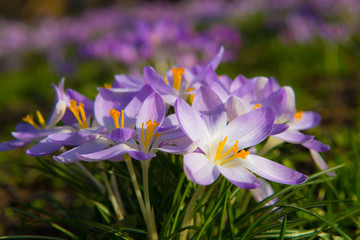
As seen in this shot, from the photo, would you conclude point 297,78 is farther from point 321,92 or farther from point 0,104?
point 0,104

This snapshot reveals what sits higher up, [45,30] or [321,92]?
[45,30]

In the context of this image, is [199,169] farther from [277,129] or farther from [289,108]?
[289,108]

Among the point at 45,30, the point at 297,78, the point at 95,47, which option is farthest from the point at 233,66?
the point at 45,30

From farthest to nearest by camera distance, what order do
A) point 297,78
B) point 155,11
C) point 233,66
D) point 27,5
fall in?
point 27,5 → point 155,11 → point 233,66 → point 297,78

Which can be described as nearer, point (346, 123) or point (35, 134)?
point (35, 134)

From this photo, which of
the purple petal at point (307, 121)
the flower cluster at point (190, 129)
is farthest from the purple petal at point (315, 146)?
the purple petal at point (307, 121)

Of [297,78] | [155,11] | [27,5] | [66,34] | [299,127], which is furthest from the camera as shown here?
[27,5]

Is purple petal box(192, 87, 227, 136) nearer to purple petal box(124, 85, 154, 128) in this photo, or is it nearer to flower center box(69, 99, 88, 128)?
purple petal box(124, 85, 154, 128)

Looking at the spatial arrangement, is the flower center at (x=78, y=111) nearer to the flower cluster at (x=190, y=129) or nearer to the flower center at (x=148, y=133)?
the flower cluster at (x=190, y=129)
